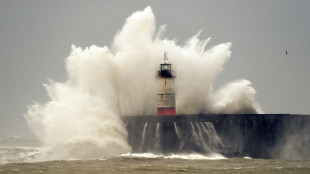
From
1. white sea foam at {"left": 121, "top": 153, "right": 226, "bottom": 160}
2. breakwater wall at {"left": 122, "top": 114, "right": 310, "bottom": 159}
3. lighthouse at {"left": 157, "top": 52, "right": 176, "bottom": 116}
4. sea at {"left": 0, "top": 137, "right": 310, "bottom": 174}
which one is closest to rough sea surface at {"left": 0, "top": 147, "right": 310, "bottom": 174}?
sea at {"left": 0, "top": 137, "right": 310, "bottom": 174}

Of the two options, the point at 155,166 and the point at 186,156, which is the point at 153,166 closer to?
the point at 155,166

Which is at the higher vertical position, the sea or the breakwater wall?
the breakwater wall

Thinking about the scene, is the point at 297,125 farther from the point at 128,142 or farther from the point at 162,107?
the point at 128,142

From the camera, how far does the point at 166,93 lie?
47.1 m

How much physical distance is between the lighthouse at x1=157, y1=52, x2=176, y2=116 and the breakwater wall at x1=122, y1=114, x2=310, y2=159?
2957mm

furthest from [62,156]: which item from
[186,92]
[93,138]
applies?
[186,92]

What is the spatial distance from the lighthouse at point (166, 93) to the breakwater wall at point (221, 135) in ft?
9.70

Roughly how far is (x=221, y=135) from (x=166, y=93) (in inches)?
252

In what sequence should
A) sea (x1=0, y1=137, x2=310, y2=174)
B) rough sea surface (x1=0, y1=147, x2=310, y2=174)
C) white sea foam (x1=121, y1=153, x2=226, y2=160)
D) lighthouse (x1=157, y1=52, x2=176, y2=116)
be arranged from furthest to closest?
1. lighthouse (x1=157, y1=52, x2=176, y2=116)
2. white sea foam (x1=121, y1=153, x2=226, y2=160)
3. rough sea surface (x1=0, y1=147, x2=310, y2=174)
4. sea (x1=0, y1=137, x2=310, y2=174)

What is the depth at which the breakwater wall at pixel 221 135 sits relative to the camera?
4334 centimetres

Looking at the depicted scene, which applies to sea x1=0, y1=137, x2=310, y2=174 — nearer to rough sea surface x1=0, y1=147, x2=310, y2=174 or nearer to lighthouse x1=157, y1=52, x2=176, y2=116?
rough sea surface x1=0, y1=147, x2=310, y2=174

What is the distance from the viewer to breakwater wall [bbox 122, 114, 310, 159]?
142 ft

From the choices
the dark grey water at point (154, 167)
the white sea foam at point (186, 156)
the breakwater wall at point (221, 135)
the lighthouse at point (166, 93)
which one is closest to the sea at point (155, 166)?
the dark grey water at point (154, 167)

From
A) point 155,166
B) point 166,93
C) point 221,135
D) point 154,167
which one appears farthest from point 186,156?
point 154,167
